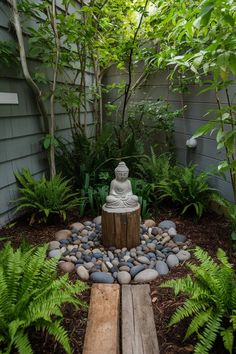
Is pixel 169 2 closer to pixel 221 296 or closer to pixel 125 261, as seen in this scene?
pixel 125 261

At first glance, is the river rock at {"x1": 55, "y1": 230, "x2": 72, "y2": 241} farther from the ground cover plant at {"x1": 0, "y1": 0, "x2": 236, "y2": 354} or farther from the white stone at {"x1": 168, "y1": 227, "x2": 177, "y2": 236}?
the white stone at {"x1": 168, "y1": 227, "x2": 177, "y2": 236}

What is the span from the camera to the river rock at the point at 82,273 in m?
2.25

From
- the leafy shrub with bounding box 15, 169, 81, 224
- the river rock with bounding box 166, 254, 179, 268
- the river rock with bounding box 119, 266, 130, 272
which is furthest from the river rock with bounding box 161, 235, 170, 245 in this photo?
the leafy shrub with bounding box 15, 169, 81, 224

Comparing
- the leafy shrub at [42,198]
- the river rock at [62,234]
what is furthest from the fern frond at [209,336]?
the leafy shrub at [42,198]

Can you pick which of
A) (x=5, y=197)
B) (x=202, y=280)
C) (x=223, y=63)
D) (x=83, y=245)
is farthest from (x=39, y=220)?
(x=223, y=63)

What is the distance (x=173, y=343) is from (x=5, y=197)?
2.16 m

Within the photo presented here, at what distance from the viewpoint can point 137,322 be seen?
177cm

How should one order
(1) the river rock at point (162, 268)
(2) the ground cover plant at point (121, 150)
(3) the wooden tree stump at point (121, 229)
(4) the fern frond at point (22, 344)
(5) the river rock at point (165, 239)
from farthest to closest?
(5) the river rock at point (165, 239) → (3) the wooden tree stump at point (121, 229) → (1) the river rock at point (162, 268) → (2) the ground cover plant at point (121, 150) → (4) the fern frond at point (22, 344)

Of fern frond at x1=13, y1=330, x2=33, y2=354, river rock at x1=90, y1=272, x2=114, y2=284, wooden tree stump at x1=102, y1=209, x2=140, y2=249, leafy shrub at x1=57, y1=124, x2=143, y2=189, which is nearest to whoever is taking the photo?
fern frond at x1=13, y1=330, x2=33, y2=354

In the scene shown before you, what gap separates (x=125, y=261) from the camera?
2.46 metres

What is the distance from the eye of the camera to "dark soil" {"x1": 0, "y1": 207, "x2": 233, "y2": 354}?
5.19 ft

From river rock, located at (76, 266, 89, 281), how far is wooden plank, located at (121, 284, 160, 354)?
0.32 meters

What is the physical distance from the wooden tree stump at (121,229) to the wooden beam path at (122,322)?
1.80 feet

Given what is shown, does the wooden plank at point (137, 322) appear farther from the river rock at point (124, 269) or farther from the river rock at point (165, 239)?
the river rock at point (165, 239)
